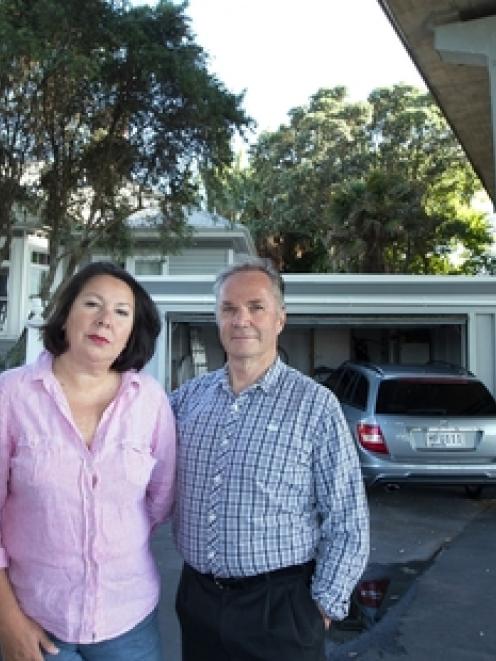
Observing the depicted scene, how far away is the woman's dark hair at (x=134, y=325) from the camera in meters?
2.21

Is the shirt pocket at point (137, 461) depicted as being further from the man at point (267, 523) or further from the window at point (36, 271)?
the window at point (36, 271)

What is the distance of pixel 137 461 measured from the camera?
81.0 inches

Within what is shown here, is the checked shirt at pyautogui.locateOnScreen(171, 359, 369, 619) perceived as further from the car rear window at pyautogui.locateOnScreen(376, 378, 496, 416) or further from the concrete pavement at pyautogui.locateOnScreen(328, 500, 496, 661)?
the car rear window at pyautogui.locateOnScreen(376, 378, 496, 416)

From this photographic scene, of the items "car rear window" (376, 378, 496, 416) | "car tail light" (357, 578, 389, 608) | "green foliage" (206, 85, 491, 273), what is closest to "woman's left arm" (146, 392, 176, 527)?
"car tail light" (357, 578, 389, 608)

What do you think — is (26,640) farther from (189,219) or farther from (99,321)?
(189,219)

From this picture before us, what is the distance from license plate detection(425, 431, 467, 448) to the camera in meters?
7.59

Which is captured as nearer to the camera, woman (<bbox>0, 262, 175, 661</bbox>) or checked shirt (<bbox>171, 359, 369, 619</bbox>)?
woman (<bbox>0, 262, 175, 661</bbox>)

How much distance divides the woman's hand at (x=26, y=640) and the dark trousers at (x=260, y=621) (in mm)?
476

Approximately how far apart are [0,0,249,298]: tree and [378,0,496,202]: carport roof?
5925mm

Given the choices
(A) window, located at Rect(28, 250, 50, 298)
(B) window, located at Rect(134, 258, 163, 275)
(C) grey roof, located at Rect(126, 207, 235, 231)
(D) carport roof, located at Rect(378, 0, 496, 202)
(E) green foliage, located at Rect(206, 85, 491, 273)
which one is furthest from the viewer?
(E) green foliage, located at Rect(206, 85, 491, 273)

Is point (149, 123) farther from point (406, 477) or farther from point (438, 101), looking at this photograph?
point (406, 477)

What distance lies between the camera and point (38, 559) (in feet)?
6.43

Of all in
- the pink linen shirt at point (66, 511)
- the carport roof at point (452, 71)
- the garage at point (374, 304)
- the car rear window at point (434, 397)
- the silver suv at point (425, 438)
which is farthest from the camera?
the garage at point (374, 304)

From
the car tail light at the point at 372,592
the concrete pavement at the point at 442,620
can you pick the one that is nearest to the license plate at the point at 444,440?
the concrete pavement at the point at 442,620
